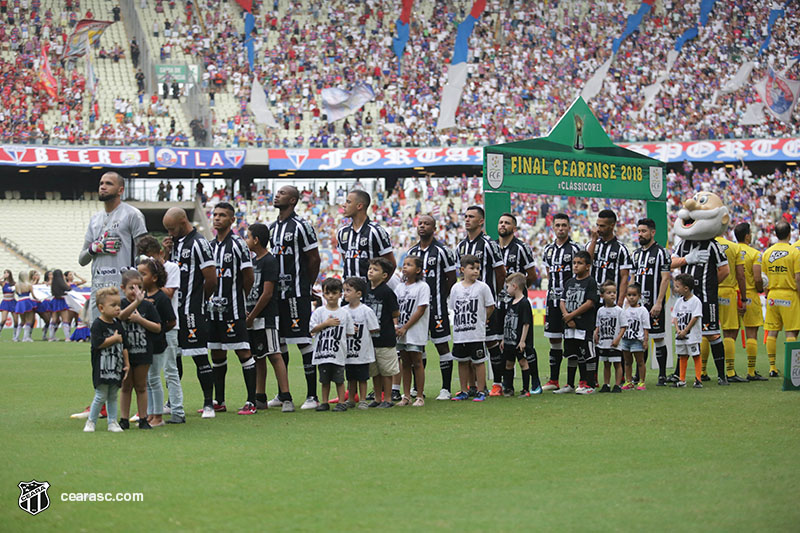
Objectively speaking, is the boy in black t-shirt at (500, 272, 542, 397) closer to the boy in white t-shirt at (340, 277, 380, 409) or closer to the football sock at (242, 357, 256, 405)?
the boy in white t-shirt at (340, 277, 380, 409)

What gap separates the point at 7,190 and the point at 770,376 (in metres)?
37.8

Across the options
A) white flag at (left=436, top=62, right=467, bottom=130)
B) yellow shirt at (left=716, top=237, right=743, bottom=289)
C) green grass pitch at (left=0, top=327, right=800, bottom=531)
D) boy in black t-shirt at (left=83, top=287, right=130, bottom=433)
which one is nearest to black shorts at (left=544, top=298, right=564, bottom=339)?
green grass pitch at (left=0, top=327, right=800, bottom=531)

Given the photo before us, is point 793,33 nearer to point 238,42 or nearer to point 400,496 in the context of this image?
point 238,42

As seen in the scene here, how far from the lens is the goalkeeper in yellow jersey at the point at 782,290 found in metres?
13.1

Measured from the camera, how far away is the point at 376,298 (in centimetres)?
1027

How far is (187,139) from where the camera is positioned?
41844mm

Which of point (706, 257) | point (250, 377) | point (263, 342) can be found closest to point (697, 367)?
point (706, 257)

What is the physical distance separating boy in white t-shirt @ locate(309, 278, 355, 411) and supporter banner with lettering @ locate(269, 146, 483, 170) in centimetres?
3196

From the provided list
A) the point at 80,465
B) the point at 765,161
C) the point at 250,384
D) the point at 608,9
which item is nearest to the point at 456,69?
the point at 608,9

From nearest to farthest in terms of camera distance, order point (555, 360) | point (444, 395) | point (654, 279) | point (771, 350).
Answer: point (444, 395) → point (555, 360) → point (654, 279) → point (771, 350)

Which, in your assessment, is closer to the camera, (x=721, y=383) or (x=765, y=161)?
(x=721, y=383)

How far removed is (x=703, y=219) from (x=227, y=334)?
6724 millimetres

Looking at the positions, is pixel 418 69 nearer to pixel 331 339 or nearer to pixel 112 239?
pixel 331 339

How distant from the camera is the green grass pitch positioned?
201 inches
